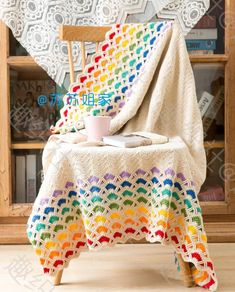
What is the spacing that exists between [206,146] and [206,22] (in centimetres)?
52

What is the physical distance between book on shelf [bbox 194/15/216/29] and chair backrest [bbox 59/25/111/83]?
0.44 meters

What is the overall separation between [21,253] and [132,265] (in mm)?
444

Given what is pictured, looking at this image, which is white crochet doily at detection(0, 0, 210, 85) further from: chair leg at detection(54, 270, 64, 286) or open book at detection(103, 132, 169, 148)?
chair leg at detection(54, 270, 64, 286)

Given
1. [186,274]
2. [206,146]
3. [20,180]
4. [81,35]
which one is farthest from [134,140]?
[20,180]

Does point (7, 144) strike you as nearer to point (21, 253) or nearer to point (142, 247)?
point (21, 253)

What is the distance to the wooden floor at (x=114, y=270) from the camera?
1.62 meters

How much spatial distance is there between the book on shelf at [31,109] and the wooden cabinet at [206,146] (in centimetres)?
3

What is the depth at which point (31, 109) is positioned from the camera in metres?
2.21

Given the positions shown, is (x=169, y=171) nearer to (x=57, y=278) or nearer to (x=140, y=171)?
(x=140, y=171)

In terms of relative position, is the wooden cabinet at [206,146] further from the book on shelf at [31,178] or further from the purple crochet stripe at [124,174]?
the purple crochet stripe at [124,174]

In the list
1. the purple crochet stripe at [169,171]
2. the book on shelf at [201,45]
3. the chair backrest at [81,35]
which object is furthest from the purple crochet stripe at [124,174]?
the book on shelf at [201,45]

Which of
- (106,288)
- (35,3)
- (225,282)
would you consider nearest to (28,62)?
(35,3)

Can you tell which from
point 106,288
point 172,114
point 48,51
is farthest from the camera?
point 48,51

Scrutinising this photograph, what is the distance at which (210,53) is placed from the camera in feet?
6.98
